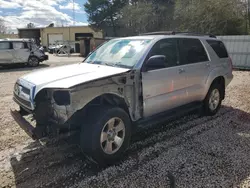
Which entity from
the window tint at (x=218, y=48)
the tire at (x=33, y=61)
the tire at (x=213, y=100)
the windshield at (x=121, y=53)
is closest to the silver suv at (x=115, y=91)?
the windshield at (x=121, y=53)

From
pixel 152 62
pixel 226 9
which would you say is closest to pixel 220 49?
pixel 152 62

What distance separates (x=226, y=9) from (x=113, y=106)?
55.7 ft

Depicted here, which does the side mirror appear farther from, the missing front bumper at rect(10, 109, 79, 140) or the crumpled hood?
the missing front bumper at rect(10, 109, 79, 140)

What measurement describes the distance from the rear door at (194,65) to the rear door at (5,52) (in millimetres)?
13283

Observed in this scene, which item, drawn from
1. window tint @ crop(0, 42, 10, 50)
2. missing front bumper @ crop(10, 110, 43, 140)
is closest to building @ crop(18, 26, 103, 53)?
window tint @ crop(0, 42, 10, 50)

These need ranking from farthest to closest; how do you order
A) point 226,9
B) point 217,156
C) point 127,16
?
point 127,16 → point 226,9 → point 217,156

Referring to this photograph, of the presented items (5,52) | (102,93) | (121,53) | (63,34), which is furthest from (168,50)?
(63,34)

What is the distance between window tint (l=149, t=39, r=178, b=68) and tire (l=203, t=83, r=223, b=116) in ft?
4.97

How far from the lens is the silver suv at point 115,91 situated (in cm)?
316

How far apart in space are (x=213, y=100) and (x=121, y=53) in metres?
2.70

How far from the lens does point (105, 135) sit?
3346mm

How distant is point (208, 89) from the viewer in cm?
533

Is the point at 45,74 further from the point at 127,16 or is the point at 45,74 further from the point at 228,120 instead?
the point at 127,16

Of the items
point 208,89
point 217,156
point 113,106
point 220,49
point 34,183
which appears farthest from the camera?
point 220,49
